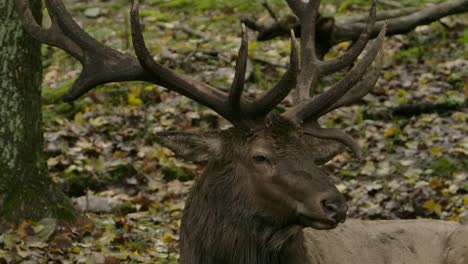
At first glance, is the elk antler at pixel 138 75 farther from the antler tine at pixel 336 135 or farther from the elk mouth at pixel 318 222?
the elk mouth at pixel 318 222

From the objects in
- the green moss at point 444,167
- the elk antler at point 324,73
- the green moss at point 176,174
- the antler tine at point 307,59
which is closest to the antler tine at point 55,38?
the elk antler at point 324,73

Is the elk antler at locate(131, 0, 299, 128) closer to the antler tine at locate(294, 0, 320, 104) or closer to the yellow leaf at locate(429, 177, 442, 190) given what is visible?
the antler tine at locate(294, 0, 320, 104)

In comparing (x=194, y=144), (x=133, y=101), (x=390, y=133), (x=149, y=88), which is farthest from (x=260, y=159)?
(x=149, y=88)

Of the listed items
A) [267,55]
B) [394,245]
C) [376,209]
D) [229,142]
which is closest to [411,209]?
[376,209]

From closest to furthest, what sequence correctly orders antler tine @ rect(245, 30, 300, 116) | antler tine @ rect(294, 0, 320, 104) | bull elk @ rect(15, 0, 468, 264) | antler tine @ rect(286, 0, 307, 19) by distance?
antler tine @ rect(245, 30, 300, 116)
bull elk @ rect(15, 0, 468, 264)
antler tine @ rect(294, 0, 320, 104)
antler tine @ rect(286, 0, 307, 19)

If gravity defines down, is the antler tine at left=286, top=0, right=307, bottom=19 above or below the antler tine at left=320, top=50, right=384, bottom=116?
above

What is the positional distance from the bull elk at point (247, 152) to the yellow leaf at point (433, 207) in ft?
10.1

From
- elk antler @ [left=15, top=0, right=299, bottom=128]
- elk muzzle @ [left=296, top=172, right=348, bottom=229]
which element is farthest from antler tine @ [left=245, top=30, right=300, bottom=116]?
elk muzzle @ [left=296, top=172, right=348, bottom=229]

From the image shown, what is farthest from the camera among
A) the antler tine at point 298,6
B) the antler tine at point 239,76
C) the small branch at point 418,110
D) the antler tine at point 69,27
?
the small branch at point 418,110

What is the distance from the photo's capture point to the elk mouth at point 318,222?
18.1ft

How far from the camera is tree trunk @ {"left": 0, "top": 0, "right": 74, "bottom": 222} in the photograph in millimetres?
7980

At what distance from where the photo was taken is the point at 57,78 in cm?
1316

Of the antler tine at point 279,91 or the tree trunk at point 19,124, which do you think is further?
the tree trunk at point 19,124

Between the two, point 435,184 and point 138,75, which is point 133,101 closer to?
point 435,184
